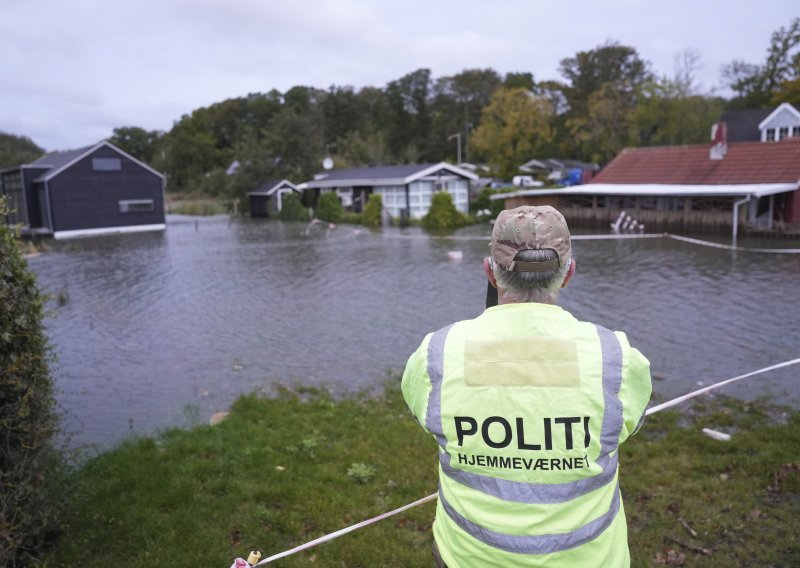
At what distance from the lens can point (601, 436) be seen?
1968 millimetres

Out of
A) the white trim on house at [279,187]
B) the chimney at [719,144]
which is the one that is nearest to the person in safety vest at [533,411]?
the chimney at [719,144]

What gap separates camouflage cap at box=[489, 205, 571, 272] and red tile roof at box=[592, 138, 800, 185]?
2763 cm

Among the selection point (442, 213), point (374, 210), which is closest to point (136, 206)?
point (374, 210)

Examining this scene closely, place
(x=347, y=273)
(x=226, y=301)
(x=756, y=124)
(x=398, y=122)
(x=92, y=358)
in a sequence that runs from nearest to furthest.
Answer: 1. (x=92, y=358)
2. (x=226, y=301)
3. (x=347, y=273)
4. (x=756, y=124)
5. (x=398, y=122)

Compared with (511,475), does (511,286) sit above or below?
above

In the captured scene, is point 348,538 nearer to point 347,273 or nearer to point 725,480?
point 725,480

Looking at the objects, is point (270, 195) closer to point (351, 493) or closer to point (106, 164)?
point (106, 164)

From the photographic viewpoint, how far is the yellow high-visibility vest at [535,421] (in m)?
1.94

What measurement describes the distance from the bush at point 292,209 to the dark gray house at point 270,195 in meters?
1.72

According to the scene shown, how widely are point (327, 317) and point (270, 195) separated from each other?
3786cm

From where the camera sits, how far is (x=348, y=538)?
4.47 metres

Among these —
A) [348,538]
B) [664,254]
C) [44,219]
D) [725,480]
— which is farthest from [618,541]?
[44,219]

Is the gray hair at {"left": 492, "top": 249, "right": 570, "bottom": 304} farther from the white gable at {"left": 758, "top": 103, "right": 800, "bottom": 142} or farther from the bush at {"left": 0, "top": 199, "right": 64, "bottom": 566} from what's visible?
the white gable at {"left": 758, "top": 103, "right": 800, "bottom": 142}

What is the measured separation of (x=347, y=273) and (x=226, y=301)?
15.1ft
